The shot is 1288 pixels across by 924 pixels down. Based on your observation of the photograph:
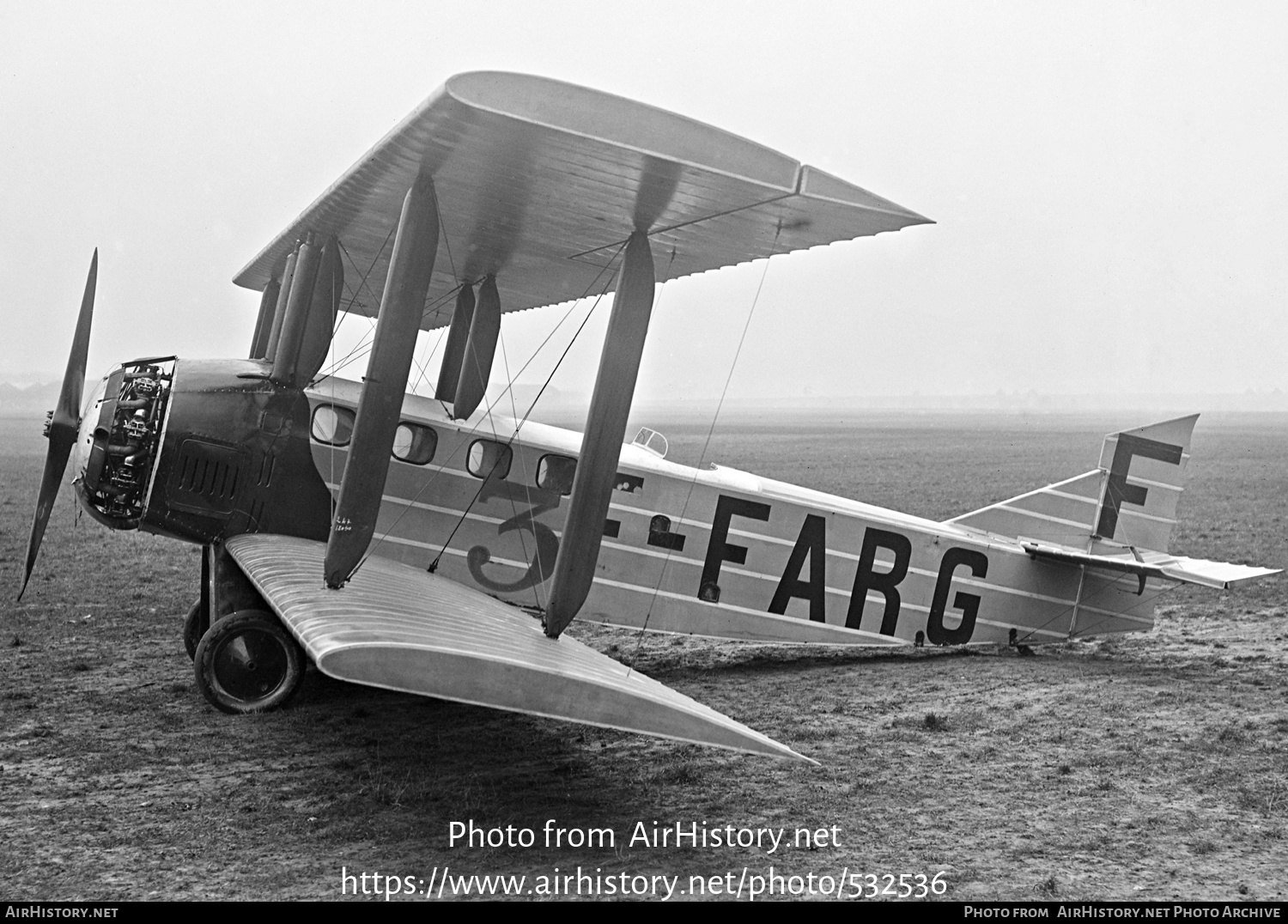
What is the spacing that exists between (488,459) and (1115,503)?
5.75 meters

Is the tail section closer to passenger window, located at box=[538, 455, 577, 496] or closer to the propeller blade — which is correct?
passenger window, located at box=[538, 455, 577, 496]

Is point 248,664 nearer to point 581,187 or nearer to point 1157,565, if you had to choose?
point 581,187

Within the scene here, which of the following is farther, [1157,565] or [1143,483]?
[1143,483]

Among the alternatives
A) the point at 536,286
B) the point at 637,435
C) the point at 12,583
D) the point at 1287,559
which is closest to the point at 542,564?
the point at 637,435

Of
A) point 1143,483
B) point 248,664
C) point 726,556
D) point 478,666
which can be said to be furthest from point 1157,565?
point 248,664

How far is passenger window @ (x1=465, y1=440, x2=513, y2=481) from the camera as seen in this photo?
8.26 metres

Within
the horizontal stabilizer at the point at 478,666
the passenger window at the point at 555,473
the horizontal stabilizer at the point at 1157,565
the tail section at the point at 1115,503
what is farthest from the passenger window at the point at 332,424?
the horizontal stabilizer at the point at 1157,565

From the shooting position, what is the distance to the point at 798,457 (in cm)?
4203

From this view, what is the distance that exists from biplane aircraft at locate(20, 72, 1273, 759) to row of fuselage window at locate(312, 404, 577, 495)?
0.05 ft

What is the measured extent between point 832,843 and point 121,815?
3579 mm

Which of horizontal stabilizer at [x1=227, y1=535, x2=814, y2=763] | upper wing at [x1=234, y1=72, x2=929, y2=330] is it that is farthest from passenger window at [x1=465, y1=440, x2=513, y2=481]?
horizontal stabilizer at [x1=227, y1=535, x2=814, y2=763]

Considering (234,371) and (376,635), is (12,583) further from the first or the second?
(376,635)

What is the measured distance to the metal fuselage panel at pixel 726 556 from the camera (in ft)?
27.0

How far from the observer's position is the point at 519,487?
8.35 metres
